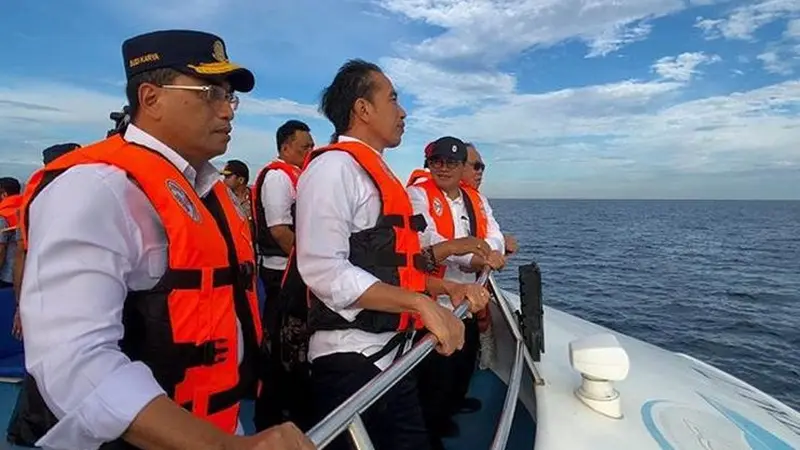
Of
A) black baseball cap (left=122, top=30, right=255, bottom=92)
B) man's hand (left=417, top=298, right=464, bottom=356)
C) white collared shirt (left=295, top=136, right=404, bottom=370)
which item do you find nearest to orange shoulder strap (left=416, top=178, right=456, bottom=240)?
white collared shirt (left=295, top=136, right=404, bottom=370)

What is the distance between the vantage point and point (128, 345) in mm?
1132

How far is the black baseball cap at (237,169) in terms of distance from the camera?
5.65 metres

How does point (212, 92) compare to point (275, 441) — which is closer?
point (275, 441)

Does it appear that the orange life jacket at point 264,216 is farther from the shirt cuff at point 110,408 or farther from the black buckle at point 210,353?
the shirt cuff at point 110,408

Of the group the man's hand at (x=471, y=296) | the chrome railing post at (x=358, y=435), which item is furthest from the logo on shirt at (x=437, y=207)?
the chrome railing post at (x=358, y=435)

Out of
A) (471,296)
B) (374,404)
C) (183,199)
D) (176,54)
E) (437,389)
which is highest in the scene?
(176,54)

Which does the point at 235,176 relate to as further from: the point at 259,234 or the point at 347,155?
the point at 347,155

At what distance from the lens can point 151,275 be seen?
1139 millimetres

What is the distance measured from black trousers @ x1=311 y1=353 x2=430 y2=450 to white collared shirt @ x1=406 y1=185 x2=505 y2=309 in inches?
41.8

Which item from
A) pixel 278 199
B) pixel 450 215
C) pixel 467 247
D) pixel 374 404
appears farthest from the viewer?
pixel 278 199

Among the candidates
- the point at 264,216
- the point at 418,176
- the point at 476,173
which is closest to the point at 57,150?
the point at 264,216

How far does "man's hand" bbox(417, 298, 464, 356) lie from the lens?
156cm

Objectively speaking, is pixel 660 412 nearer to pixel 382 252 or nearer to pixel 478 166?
pixel 382 252

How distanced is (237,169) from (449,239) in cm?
338
